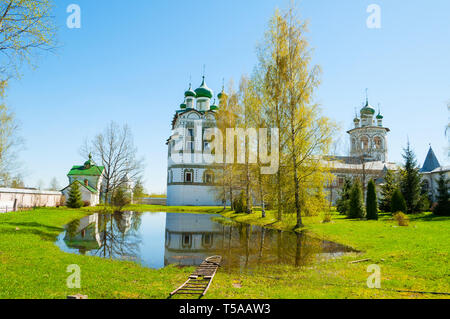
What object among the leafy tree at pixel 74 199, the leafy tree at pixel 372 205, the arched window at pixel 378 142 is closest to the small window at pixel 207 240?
the leafy tree at pixel 372 205

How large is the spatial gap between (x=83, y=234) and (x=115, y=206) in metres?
18.9

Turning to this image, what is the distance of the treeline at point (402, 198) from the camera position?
22122 millimetres

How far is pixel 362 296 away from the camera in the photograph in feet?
17.3

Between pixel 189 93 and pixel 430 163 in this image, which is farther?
pixel 189 93

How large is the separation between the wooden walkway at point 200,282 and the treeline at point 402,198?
1734 centimetres

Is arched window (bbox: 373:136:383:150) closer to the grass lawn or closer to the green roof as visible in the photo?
the green roof

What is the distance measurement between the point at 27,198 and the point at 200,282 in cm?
2924

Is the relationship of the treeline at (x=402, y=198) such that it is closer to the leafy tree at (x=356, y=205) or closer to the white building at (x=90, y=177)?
the leafy tree at (x=356, y=205)

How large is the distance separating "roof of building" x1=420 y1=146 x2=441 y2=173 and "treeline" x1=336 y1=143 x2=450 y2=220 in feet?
48.9

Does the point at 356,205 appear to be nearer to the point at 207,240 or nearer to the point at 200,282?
the point at 207,240

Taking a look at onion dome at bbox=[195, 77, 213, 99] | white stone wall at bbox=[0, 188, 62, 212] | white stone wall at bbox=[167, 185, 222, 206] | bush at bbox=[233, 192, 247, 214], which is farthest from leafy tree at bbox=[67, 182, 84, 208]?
onion dome at bbox=[195, 77, 213, 99]

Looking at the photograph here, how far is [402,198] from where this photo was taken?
2284cm

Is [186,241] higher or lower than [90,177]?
lower

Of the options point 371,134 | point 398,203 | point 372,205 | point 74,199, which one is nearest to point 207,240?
point 372,205
